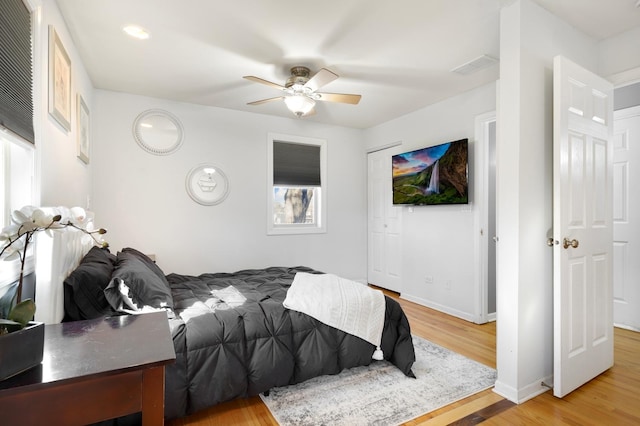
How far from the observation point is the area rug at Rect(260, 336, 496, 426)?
190 centimetres

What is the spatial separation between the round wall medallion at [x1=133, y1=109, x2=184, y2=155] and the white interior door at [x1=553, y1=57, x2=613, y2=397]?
3727mm

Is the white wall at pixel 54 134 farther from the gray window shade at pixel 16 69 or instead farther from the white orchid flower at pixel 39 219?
the white orchid flower at pixel 39 219

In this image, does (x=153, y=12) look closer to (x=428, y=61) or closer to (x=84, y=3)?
(x=84, y=3)

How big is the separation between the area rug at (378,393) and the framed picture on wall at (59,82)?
7.46 ft

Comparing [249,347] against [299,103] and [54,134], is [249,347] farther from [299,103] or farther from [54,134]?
[299,103]

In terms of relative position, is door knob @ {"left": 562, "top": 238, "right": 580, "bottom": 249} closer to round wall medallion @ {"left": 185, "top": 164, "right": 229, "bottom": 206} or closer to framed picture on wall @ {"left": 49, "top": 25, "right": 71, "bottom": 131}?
framed picture on wall @ {"left": 49, "top": 25, "right": 71, "bottom": 131}

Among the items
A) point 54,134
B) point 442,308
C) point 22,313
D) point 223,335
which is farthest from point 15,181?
point 442,308

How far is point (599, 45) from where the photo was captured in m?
2.58

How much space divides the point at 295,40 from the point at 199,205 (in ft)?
7.69

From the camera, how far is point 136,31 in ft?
→ 7.84

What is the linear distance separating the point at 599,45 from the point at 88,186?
4.81 meters

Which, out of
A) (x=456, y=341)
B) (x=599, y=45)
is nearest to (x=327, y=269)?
(x=456, y=341)

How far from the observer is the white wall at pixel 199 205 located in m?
3.58

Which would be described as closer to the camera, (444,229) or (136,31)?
(136,31)
